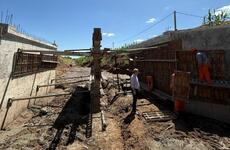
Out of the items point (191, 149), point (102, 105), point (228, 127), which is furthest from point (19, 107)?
point (228, 127)

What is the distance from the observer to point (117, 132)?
8.45 m

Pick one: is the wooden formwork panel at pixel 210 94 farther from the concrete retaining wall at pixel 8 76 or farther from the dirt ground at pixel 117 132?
the concrete retaining wall at pixel 8 76

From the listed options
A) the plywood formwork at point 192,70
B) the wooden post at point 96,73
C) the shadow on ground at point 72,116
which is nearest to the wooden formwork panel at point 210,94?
the plywood formwork at point 192,70

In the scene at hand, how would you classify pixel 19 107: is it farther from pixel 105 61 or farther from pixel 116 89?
pixel 105 61

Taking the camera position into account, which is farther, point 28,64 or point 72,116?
point 28,64

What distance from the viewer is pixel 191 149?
23.1 feet

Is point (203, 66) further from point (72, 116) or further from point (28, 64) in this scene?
point (28, 64)

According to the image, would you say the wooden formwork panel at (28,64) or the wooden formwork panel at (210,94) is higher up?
the wooden formwork panel at (28,64)

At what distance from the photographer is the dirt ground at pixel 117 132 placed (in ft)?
24.4

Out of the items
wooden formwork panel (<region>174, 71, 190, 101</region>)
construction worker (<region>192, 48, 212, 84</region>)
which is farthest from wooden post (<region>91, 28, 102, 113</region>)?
construction worker (<region>192, 48, 212, 84</region>)

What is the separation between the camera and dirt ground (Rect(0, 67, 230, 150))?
7.44 metres

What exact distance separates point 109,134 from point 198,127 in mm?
3263

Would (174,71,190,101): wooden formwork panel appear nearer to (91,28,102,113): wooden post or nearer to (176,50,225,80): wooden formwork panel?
(176,50,225,80): wooden formwork panel

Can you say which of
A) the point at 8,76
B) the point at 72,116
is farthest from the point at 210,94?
the point at 8,76
